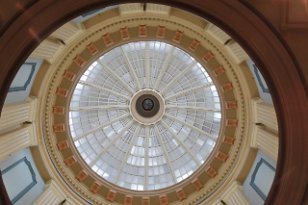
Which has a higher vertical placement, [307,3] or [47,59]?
[307,3]

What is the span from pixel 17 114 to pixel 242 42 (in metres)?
7.62

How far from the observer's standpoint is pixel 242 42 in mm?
9344

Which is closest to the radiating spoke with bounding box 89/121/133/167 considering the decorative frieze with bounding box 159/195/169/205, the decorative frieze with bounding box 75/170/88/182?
the decorative frieze with bounding box 75/170/88/182

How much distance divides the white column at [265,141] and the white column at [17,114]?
8.07m

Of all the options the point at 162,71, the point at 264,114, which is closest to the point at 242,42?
the point at 264,114

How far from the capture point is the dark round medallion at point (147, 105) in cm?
2108

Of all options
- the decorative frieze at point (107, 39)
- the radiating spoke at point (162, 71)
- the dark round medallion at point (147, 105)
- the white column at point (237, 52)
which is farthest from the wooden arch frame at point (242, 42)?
the dark round medallion at point (147, 105)

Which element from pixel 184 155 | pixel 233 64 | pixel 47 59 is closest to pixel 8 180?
pixel 47 59

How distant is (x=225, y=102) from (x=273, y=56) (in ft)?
26.2

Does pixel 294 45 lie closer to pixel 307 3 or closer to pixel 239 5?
pixel 307 3

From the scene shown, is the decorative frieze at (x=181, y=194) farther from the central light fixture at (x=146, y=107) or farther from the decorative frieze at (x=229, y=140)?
the central light fixture at (x=146, y=107)

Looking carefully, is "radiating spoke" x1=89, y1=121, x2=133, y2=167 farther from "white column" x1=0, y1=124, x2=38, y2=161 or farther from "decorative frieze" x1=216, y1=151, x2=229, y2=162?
"white column" x1=0, y1=124, x2=38, y2=161

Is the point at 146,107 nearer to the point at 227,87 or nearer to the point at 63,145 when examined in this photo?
the point at 63,145

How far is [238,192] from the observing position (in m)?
14.8
